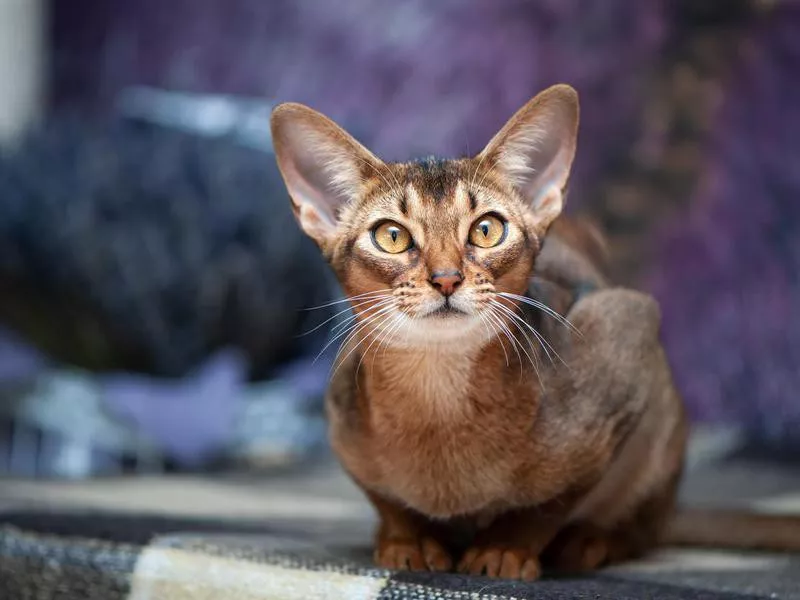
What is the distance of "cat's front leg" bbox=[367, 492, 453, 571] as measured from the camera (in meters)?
0.89

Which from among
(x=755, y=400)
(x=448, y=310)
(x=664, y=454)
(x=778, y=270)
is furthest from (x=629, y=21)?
(x=448, y=310)

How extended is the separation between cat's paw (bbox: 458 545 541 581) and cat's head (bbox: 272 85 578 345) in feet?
0.63

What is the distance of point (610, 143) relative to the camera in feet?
6.20

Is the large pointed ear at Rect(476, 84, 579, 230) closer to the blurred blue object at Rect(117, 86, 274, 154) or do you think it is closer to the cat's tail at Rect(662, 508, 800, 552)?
the cat's tail at Rect(662, 508, 800, 552)

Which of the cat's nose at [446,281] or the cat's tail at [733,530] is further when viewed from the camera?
the cat's tail at [733,530]

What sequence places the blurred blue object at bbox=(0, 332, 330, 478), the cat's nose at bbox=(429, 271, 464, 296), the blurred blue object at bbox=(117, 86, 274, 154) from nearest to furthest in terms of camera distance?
the cat's nose at bbox=(429, 271, 464, 296), the blurred blue object at bbox=(0, 332, 330, 478), the blurred blue object at bbox=(117, 86, 274, 154)

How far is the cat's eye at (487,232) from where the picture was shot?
0.85 m

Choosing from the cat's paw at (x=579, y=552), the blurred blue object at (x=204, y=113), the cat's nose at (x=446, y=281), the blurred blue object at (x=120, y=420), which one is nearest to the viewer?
the cat's nose at (x=446, y=281)

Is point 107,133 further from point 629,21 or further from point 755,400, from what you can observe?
point 755,400

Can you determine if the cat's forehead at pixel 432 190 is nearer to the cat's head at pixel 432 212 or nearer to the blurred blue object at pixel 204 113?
the cat's head at pixel 432 212

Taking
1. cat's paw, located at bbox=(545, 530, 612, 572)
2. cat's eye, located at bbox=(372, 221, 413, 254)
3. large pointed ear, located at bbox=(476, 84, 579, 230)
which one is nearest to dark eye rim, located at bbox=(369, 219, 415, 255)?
cat's eye, located at bbox=(372, 221, 413, 254)

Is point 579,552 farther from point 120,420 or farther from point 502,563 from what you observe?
A: point 120,420

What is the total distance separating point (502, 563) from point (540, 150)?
1.21ft

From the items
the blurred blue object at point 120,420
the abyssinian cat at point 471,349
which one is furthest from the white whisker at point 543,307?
the blurred blue object at point 120,420
